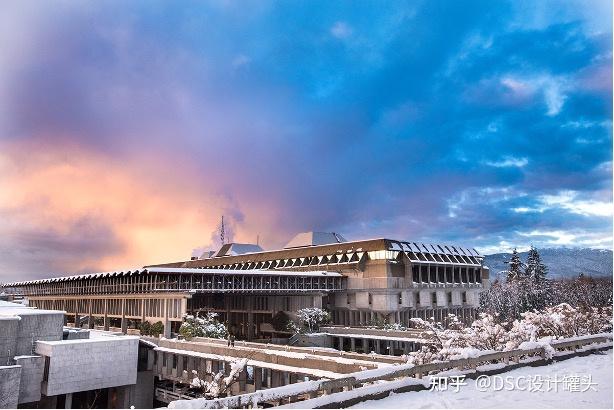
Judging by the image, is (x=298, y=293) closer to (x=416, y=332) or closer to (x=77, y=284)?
(x=416, y=332)

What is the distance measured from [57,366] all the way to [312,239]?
203 ft

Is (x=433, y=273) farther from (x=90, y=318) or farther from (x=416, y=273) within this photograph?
(x=90, y=318)

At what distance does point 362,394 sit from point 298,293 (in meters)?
53.2

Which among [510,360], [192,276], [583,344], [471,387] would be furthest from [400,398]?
[192,276]

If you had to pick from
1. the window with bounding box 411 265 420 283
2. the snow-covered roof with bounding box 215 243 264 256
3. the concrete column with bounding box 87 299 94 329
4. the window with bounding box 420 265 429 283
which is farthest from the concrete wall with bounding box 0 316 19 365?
the snow-covered roof with bounding box 215 243 264 256

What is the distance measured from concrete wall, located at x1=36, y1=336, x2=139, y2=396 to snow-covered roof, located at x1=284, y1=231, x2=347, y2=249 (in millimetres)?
56109

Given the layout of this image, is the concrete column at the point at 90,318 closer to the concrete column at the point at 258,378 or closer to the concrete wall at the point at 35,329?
the concrete wall at the point at 35,329

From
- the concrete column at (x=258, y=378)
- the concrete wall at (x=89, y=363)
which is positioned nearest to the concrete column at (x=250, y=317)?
the concrete wall at (x=89, y=363)

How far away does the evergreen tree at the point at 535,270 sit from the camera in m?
103

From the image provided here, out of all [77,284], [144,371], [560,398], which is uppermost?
[77,284]

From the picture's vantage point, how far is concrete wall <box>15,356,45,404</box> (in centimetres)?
2744

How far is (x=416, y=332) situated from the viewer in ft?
153

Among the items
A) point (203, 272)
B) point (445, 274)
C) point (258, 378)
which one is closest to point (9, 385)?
point (258, 378)

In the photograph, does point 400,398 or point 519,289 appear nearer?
point 400,398
